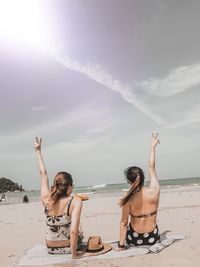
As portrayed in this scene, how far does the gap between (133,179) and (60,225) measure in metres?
1.45

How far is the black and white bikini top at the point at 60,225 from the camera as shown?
5793 millimetres

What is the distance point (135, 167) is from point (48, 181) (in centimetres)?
164

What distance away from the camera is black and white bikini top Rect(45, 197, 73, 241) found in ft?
19.0

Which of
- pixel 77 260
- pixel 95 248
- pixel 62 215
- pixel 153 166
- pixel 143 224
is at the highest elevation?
pixel 153 166

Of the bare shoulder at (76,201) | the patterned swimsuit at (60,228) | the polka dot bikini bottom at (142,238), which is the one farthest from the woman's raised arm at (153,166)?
the patterned swimsuit at (60,228)

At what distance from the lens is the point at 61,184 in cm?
562

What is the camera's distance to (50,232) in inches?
235

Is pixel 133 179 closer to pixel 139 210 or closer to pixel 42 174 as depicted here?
pixel 139 210

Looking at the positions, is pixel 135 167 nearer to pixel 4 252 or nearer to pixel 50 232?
pixel 50 232

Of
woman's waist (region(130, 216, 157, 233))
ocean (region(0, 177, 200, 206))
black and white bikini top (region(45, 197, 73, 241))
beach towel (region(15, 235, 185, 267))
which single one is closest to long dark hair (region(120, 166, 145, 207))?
woman's waist (region(130, 216, 157, 233))

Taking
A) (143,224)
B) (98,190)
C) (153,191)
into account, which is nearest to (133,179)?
(153,191)

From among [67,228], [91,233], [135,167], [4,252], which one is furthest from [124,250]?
[91,233]

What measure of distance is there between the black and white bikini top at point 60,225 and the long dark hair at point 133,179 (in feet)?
3.07

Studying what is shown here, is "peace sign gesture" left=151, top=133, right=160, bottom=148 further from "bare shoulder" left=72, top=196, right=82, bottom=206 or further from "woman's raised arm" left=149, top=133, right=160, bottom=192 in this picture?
"bare shoulder" left=72, top=196, right=82, bottom=206
